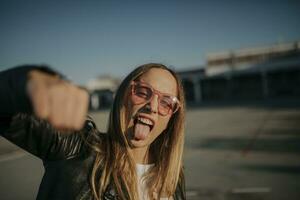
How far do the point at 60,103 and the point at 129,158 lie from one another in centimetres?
113

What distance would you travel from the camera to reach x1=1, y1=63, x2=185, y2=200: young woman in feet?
4.62

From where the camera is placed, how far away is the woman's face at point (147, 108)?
1987 mm

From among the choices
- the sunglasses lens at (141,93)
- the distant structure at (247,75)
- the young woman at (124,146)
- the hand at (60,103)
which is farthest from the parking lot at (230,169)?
the distant structure at (247,75)

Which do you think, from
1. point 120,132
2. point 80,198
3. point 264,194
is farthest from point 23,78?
point 264,194

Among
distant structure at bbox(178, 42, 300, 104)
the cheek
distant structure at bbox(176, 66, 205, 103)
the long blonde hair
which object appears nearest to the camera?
the long blonde hair

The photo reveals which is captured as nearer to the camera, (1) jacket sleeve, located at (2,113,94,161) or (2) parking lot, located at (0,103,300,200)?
(1) jacket sleeve, located at (2,113,94,161)

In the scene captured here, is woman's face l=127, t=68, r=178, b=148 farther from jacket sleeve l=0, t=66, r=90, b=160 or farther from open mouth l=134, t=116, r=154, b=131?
jacket sleeve l=0, t=66, r=90, b=160

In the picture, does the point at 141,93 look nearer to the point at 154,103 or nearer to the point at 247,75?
the point at 154,103

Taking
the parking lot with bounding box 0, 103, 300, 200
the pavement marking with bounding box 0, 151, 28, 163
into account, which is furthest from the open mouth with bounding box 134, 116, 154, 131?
A: the pavement marking with bounding box 0, 151, 28, 163

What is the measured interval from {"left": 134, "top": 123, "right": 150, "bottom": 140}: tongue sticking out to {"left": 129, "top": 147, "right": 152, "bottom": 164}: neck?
0.09m

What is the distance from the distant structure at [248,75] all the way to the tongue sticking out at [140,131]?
169 ft

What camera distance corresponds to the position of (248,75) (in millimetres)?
52062

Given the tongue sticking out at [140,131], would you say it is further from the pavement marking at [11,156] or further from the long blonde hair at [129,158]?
the pavement marking at [11,156]

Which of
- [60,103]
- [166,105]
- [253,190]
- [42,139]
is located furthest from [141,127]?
[253,190]
